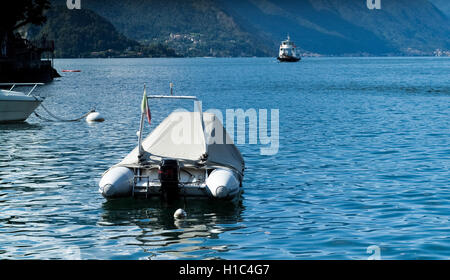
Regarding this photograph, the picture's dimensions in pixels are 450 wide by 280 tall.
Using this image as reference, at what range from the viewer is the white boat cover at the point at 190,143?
67.2 ft

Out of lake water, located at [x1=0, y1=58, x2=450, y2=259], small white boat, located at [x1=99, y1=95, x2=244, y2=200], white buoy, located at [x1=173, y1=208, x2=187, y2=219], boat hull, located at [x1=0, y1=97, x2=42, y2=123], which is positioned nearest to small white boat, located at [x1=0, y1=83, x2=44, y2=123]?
boat hull, located at [x1=0, y1=97, x2=42, y2=123]

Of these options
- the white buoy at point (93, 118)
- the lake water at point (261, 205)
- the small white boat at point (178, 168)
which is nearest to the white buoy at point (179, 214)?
the lake water at point (261, 205)

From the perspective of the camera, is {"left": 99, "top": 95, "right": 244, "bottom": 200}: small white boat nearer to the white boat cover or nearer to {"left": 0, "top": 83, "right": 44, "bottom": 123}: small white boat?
the white boat cover

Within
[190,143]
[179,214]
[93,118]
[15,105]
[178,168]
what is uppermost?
[15,105]

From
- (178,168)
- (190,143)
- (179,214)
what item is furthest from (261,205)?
(190,143)

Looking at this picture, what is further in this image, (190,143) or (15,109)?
(15,109)

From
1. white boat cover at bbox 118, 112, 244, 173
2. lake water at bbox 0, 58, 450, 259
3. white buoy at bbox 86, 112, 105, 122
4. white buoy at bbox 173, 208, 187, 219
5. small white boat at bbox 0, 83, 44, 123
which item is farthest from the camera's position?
white buoy at bbox 86, 112, 105, 122

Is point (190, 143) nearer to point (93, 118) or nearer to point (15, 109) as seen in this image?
point (15, 109)

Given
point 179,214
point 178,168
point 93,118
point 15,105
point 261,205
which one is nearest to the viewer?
point 179,214

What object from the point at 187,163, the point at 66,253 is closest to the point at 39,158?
the point at 187,163

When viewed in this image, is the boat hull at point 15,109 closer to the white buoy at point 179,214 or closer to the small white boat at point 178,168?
the small white boat at point 178,168

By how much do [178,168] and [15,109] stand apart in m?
27.3

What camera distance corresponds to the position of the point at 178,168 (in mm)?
19094

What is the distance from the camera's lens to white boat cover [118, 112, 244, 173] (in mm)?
20469
